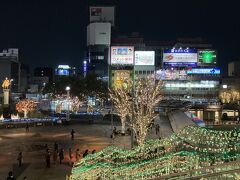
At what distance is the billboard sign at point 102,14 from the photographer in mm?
138375

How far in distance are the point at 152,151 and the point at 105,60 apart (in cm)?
11604

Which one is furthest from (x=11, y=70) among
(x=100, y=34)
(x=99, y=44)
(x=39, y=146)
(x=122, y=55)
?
(x=39, y=146)

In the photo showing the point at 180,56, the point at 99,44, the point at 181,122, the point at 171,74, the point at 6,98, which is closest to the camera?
the point at 181,122

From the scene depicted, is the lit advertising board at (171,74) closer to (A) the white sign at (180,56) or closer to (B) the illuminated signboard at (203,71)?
(B) the illuminated signboard at (203,71)

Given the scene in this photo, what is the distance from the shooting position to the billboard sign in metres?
138

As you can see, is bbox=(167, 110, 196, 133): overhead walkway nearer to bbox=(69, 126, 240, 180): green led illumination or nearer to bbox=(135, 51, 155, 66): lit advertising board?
bbox=(69, 126, 240, 180): green led illumination

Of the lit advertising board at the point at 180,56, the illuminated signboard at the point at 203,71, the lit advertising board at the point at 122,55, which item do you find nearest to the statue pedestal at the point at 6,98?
the lit advertising board at the point at 122,55

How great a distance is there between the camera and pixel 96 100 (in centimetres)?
8700

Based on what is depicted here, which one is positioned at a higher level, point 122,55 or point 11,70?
point 11,70

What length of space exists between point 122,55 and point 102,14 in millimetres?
52037

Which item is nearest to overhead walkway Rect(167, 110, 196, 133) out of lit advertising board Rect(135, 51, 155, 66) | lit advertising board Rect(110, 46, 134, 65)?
lit advertising board Rect(135, 51, 155, 66)

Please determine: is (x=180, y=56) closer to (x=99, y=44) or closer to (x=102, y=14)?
(x=99, y=44)

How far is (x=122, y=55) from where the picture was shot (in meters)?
91.2

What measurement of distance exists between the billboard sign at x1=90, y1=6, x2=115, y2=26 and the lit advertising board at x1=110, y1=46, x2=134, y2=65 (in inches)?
1896
